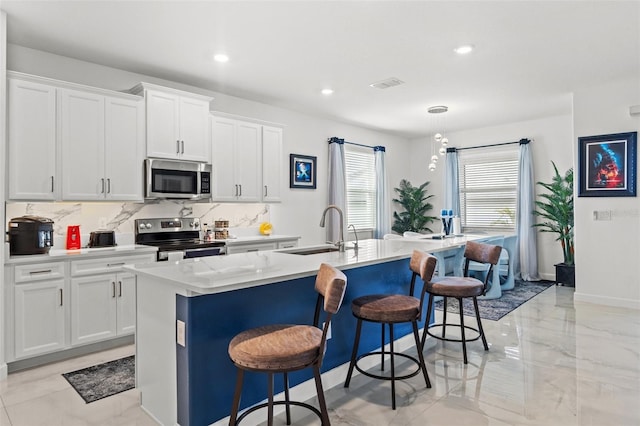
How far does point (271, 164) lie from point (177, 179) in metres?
1.38

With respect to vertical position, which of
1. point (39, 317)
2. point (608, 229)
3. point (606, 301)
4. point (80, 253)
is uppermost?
point (608, 229)

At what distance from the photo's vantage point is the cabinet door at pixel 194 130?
4242mm

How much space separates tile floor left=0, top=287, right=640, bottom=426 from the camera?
2.31m

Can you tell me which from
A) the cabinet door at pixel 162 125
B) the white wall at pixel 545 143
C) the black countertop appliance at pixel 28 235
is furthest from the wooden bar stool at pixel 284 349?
the white wall at pixel 545 143

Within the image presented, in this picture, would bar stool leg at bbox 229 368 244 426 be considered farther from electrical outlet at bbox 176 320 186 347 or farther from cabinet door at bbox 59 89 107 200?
cabinet door at bbox 59 89 107 200

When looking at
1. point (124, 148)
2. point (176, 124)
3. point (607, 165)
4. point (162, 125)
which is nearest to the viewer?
point (124, 148)

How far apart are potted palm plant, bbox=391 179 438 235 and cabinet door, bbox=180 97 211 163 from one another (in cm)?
463

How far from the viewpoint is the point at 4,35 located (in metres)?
3.01

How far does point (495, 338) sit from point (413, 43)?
113 inches

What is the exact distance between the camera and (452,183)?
759cm

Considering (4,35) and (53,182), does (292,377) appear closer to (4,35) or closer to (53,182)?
(53,182)

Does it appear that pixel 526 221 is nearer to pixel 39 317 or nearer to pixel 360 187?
pixel 360 187

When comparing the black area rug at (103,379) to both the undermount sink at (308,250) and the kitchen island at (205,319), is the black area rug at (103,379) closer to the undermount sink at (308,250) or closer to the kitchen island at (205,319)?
the kitchen island at (205,319)

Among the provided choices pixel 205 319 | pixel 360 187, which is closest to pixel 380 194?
pixel 360 187
